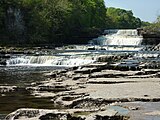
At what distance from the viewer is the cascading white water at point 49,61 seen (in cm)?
4034

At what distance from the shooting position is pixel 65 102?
15484 mm

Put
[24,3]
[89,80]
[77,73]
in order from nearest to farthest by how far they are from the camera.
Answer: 1. [89,80]
2. [77,73]
3. [24,3]

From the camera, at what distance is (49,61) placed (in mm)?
41188

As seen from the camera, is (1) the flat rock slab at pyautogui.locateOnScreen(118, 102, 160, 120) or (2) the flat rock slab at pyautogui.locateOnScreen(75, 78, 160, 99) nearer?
(1) the flat rock slab at pyautogui.locateOnScreen(118, 102, 160, 120)

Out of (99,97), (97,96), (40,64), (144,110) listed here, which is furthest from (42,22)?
(144,110)

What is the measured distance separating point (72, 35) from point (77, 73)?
61173mm

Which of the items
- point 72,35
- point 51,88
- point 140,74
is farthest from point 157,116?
point 72,35

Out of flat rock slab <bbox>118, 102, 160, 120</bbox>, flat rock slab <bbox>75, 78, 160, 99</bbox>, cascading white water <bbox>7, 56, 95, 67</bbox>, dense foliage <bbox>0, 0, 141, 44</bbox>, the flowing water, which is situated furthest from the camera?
dense foliage <bbox>0, 0, 141, 44</bbox>

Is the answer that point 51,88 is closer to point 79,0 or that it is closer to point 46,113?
point 46,113

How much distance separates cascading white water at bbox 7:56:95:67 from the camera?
132 ft

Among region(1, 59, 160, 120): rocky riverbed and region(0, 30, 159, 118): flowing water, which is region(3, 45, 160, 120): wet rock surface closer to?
region(1, 59, 160, 120): rocky riverbed

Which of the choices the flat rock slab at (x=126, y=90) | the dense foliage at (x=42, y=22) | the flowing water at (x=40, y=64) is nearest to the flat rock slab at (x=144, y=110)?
the flat rock slab at (x=126, y=90)

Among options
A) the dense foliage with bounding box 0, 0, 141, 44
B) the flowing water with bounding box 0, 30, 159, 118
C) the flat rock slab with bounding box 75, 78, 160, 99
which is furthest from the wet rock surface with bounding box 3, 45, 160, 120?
the dense foliage with bounding box 0, 0, 141, 44

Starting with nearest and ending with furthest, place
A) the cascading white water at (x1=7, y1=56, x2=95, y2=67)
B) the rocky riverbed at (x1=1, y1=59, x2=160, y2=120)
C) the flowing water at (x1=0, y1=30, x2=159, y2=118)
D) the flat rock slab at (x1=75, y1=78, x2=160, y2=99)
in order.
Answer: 1. the rocky riverbed at (x1=1, y1=59, x2=160, y2=120)
2. the flat rock slab at (x1=75, y1=78, x2=160, y2=99)
3. the flowing water at (x1=0, y1=30, x2=159, y2=118)
4. the cascading white water at (x1=7, y1=56, x2=95, y2=67)
